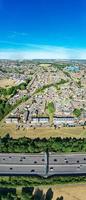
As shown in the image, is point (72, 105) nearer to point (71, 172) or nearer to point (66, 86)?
point (66, 86)

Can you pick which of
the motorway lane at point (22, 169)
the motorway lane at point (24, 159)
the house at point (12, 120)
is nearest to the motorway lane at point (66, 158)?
the motorway lane at point (24, 159)

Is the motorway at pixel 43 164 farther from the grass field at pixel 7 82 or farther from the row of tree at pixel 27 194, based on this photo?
the grass field at pixel 7 82

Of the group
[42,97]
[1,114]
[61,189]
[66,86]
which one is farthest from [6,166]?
[66,86]

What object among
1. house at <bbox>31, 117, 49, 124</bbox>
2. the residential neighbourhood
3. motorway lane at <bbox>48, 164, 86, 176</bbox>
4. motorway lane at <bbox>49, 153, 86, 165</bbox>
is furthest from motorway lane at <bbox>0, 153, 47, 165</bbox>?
house at <bbox>31, 117, 49, 124</bbox>

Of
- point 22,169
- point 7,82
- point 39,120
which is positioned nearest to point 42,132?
point 39,120

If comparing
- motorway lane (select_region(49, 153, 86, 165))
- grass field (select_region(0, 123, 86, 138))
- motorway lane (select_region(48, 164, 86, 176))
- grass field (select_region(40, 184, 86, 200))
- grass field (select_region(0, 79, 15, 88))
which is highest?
grass field (select_region(0, 79, 15, 88))

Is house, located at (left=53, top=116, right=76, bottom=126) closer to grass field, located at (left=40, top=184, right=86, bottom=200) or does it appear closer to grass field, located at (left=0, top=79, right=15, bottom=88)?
grass field, located at (left=40, top=184, right=86, bottom=200)
